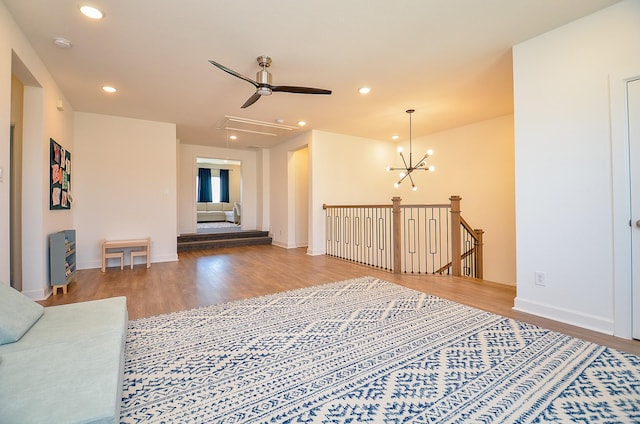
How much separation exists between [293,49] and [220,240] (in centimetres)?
530

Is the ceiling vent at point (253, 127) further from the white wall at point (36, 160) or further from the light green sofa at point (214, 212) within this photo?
the light green sofa at point (214, 212)

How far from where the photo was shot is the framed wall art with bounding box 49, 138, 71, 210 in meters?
3.61

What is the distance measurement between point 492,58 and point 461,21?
2.95 ft

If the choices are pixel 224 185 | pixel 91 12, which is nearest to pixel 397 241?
pixel 91 12

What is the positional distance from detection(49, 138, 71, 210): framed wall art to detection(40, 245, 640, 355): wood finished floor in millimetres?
1133

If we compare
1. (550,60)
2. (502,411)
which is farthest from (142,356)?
(550,60)

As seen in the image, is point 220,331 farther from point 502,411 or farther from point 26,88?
point 26,88

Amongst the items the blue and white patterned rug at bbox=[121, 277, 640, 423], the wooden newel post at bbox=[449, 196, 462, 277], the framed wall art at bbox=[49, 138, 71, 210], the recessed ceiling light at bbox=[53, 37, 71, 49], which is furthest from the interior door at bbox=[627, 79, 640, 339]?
the framed wall art at bbox=[49, 138, 71, 210]

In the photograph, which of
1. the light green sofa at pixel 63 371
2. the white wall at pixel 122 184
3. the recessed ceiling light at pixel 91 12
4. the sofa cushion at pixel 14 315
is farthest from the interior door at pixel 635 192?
the white wall at pixel 122 184

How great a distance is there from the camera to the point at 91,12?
2330 mm

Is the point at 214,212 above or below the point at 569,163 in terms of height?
below

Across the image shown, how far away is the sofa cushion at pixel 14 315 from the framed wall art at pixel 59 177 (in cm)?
246

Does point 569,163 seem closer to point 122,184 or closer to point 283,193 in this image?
point 283,193

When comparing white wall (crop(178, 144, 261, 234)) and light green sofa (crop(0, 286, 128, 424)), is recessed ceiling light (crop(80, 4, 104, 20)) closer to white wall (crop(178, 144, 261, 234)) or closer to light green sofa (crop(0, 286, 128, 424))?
light green sofa (crop(0, 286, 128, 424))
